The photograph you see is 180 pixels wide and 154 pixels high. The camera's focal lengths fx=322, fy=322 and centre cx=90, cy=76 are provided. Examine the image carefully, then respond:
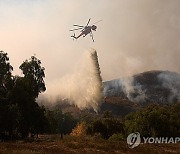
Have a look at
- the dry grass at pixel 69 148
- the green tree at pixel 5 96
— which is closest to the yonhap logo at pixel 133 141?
the dry grass at pixel 69 148

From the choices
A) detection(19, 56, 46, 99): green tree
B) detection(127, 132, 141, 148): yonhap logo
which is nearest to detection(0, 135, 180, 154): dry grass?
detection(127, 132, 141, 148): yonhap logo

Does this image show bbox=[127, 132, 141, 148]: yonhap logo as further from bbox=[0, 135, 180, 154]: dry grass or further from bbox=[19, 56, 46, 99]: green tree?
bbox=[19, 56, 46, 99]: green tree

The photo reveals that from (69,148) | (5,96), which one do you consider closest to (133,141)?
(69,148)

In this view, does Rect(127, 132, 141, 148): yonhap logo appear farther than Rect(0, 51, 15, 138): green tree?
No

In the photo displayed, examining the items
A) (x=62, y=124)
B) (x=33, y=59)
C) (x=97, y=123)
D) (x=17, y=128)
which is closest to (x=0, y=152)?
(x=17, y=128)

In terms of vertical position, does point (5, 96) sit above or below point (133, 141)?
above

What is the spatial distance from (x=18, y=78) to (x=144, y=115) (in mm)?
34218

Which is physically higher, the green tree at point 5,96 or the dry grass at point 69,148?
the green tree at point 5,96

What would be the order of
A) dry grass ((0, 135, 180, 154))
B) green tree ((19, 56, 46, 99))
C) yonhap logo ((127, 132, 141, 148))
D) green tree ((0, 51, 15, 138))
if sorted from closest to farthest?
dry grass ((0, 135, 180, 154))
yonhap logo ((127, 132, 141, 148))
green tree ((0, 51, 15, 138))
green tree ((19, 56, 46, 99))

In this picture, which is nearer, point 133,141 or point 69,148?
point 69,148

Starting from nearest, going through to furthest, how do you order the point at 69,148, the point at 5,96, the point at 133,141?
the point at 69,148 → the point at 133,141 → the point at 5,96

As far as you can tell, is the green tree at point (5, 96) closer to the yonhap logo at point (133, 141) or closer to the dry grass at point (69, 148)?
the dry grass at point (69, 148)

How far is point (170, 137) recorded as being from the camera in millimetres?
85250

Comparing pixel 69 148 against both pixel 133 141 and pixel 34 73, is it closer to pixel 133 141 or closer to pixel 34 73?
pixel 133 141
